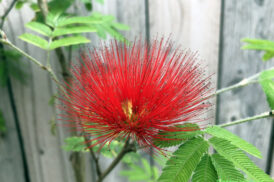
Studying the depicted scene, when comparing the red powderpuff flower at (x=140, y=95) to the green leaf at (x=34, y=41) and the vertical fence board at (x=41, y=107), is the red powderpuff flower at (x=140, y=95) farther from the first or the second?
the vertical fence board at (x=41, y=107)

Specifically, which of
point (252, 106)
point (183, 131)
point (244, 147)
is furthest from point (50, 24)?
point (252, 106)

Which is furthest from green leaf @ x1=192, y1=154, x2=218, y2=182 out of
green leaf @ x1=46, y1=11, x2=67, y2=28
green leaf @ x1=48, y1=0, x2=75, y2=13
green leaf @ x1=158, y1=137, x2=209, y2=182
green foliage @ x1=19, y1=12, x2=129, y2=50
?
green leaf @ x1=48, y1=0, x2=75, y2=13

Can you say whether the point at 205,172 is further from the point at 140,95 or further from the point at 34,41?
the point at 34,41

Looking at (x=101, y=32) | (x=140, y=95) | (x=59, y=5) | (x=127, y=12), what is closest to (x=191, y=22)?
(x=127, y=12)

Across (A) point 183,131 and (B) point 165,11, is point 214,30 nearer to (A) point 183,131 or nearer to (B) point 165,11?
(B) point 165,11

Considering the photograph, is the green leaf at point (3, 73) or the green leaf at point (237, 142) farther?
the green leaf at point (3, 73)

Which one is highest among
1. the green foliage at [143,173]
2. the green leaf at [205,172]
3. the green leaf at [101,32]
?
the green leaf at [101,32]

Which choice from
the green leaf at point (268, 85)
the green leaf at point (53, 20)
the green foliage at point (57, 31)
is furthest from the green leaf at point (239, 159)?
the green leaf at point (53, 20)
